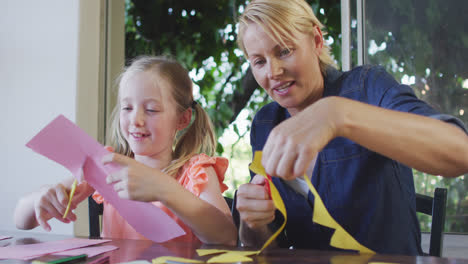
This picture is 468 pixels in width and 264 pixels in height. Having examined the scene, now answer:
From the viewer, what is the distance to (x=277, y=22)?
930mm

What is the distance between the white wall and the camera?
1.73 m

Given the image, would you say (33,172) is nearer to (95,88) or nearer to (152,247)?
(95,88)

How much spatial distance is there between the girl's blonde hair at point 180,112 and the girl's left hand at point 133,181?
351 millimetres

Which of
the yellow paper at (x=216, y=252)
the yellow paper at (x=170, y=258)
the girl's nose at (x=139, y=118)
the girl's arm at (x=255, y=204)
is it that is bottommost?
the yellow paper at (x=216, y=252)

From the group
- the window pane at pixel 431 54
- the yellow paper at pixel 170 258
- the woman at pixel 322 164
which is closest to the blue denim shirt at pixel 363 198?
the woman at pixel 322 164

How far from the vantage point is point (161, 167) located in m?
1.24

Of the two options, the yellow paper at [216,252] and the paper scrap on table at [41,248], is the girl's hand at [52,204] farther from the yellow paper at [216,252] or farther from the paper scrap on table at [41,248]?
the yellow paper at [216,252]

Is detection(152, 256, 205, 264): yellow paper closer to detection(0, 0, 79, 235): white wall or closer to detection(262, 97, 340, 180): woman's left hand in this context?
detection(262, 97, 340, 180): woman's left hand

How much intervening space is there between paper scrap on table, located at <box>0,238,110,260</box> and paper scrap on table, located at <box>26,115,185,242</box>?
0.29 ft

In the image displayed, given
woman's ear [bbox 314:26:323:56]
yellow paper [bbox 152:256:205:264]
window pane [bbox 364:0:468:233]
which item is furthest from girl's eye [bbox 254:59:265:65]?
window pane [bbox 364:0:468:233]

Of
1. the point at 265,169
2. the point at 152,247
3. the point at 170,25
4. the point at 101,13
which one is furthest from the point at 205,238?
the point at 170,25

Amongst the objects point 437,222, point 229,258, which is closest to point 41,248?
point 229,258

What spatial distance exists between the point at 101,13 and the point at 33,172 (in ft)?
2.54

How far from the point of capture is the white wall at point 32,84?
5.68 feet
